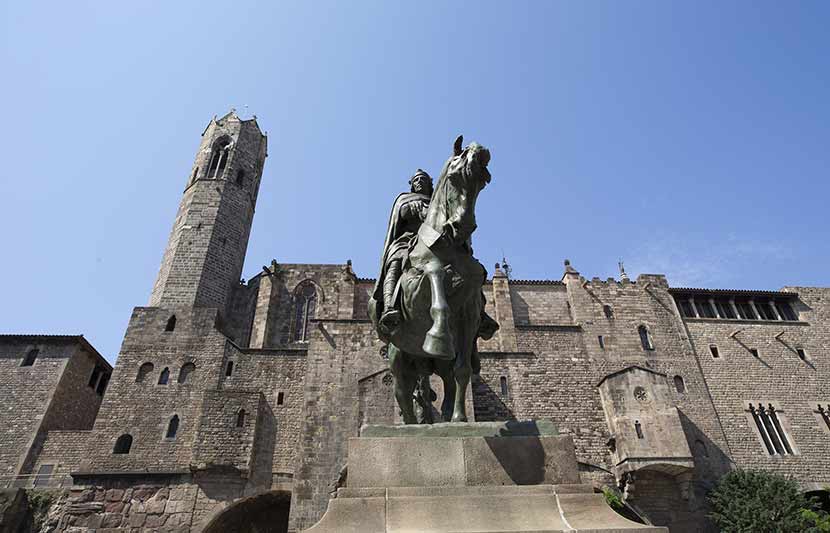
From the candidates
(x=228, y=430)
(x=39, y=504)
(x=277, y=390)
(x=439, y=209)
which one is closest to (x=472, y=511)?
(x=439, y=209)

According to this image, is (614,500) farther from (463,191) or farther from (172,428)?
(463,191)

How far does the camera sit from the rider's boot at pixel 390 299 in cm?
576

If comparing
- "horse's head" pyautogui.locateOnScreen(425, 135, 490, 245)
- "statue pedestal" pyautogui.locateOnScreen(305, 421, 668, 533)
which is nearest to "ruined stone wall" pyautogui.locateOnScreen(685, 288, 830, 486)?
"statue pedestal" pyautogui.locateOnScreen(305, 421, 668, 533)

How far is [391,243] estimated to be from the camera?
6.59 m

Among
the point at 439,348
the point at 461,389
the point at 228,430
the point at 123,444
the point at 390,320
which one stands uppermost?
the point at 228,430

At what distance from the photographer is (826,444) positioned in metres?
25.8

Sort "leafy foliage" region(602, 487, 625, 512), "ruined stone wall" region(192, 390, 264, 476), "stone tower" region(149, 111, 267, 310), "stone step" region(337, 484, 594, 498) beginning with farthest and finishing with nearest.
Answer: "stone tower" region(149, 111, 267, 310)
"ruined stone wall" region(192, 390, 264, 476)
"leafy foliage" region(602, 487, 625, 512)
"stone step" region(337, 484, 594, 498)

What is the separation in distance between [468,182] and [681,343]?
2838cm

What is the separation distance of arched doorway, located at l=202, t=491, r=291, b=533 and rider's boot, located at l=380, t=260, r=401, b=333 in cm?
2012

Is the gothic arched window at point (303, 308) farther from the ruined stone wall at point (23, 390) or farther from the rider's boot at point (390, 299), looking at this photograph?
the rider's boot at point (390, 299)

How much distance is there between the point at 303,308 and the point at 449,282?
2818 cm

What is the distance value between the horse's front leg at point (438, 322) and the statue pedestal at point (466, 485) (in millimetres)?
782

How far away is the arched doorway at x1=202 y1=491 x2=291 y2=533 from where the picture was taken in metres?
22.0

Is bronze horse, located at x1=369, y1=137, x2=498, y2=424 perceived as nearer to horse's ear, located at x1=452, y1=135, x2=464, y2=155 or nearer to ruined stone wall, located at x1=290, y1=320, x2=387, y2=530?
horse's ear, located at x1=452, y1=135, x2=464, y2=155
